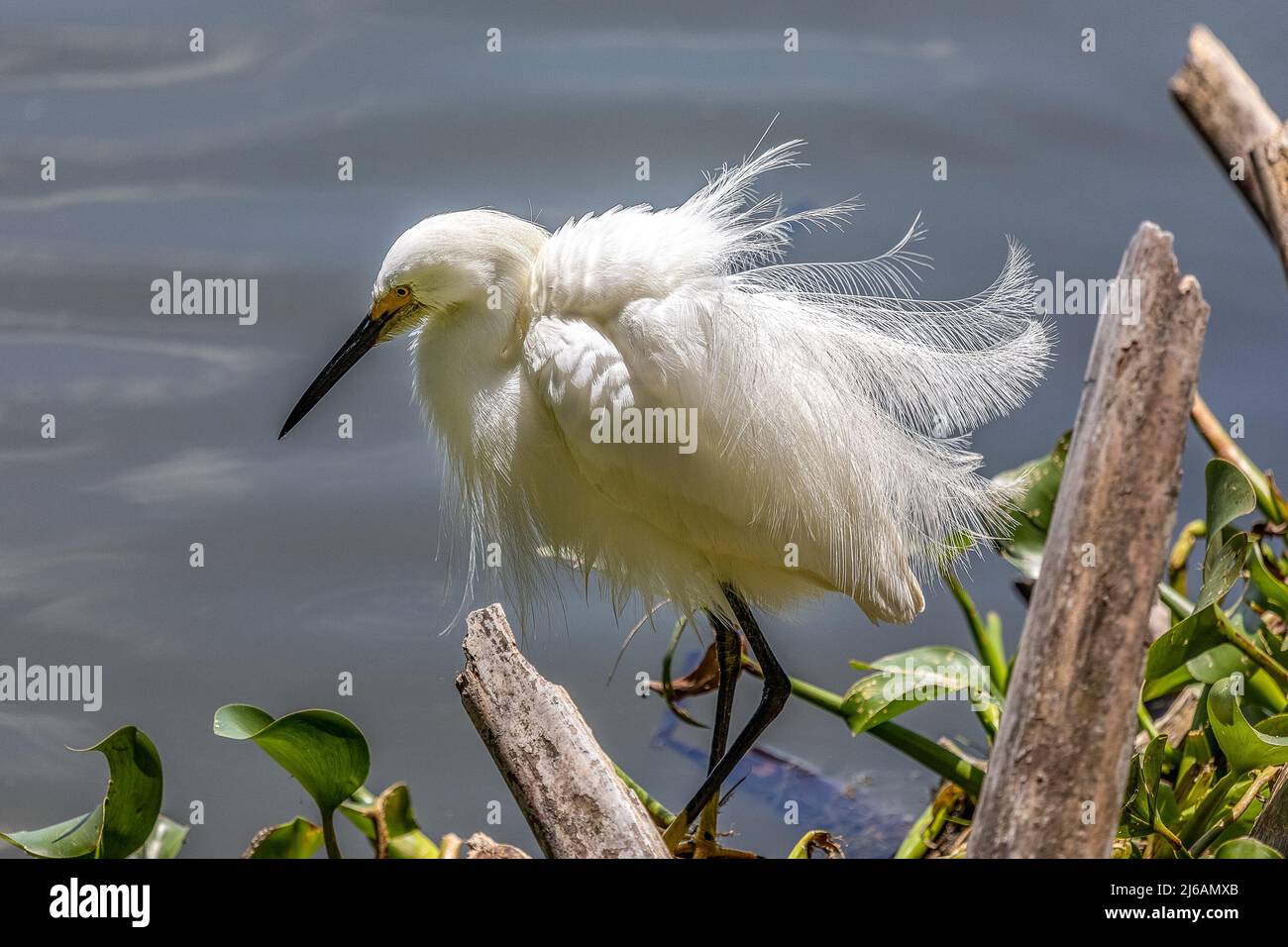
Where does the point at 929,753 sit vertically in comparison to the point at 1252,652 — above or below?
below

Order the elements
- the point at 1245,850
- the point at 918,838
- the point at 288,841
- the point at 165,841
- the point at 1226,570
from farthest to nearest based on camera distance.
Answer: the point at 918,838 < the point at 165,841 < the point at 288,841 < the point at 1226,570 < the point at 1245,850

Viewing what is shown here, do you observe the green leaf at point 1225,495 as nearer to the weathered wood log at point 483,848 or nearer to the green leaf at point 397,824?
the weathered wood log at point 483,848

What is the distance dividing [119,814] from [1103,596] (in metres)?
1.21

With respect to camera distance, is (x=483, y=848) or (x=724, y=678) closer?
(x=483, y=848)

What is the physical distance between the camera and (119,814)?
59.6 inches

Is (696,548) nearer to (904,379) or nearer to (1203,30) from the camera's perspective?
(904,379)

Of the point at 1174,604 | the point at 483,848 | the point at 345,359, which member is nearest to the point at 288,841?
the point at 483,848

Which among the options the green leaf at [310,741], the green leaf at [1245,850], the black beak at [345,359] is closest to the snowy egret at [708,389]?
the black beak at [345,359]

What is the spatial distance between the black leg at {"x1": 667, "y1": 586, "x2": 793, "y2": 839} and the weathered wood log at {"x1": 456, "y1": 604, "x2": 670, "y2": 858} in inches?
18.7

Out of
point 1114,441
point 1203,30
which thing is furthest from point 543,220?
point 1114,441

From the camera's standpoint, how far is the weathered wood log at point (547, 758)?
1305 mm

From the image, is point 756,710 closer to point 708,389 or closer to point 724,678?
point 724,678
